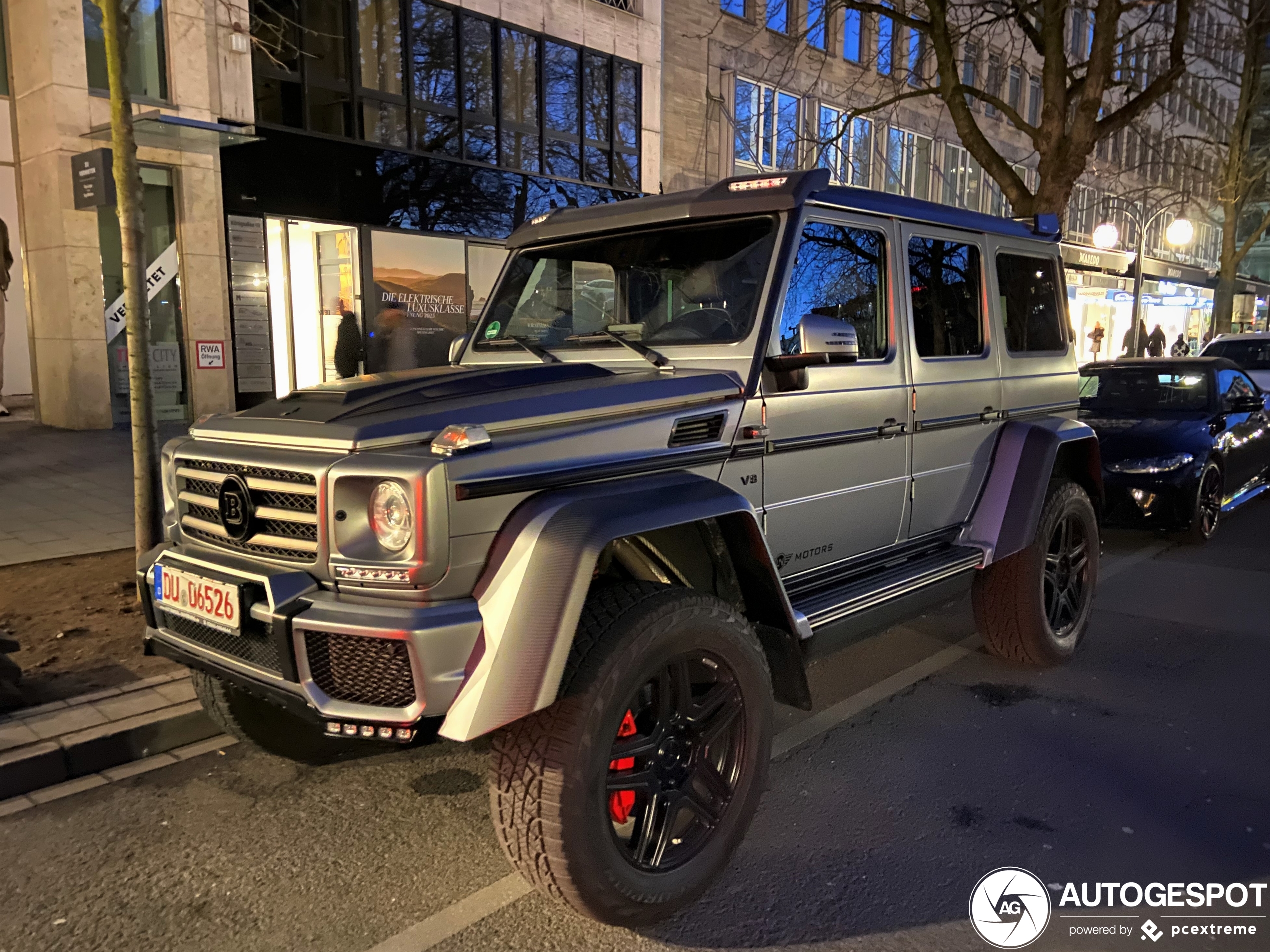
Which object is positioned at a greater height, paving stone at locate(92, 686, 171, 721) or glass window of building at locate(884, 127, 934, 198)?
glass window of building at locate(884, 127, 934, 198)

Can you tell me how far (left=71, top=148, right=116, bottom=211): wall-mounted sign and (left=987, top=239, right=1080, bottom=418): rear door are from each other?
520 cm

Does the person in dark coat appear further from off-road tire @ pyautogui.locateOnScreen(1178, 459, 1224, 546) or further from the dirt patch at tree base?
off-road tire @ pyautogui.locateOnScreen(1178, 459, 1224, 546)

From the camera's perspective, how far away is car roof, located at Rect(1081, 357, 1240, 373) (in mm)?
8789

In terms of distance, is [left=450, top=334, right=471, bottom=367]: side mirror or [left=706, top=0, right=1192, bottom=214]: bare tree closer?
[left=450, top=334, right=471, bottom=367]: side mirror

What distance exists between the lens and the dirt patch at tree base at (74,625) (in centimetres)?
453

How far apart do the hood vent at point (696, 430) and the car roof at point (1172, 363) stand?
6.90 metres

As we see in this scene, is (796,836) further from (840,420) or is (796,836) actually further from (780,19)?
(780,19)

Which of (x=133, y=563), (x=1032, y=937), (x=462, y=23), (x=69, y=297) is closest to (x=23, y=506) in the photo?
(x=133, y=563)

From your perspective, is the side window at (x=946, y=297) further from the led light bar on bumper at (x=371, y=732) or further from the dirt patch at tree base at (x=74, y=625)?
the dirt patch at tree base at (x=74, y=625)

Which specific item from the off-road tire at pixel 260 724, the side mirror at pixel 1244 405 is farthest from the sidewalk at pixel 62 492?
the side mirror at pixel 1244 405

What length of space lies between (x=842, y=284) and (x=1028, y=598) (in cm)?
194

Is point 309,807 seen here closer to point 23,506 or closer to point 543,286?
point 543,286

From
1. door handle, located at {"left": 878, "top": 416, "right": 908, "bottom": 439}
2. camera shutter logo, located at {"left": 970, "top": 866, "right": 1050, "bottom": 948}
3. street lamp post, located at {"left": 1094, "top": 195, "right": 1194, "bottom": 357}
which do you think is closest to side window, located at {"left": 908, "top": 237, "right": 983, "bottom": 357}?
door handle, located at {"left": 878, "top": 416, "right": 908, "bottom": 439}

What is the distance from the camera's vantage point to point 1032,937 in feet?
9.20
